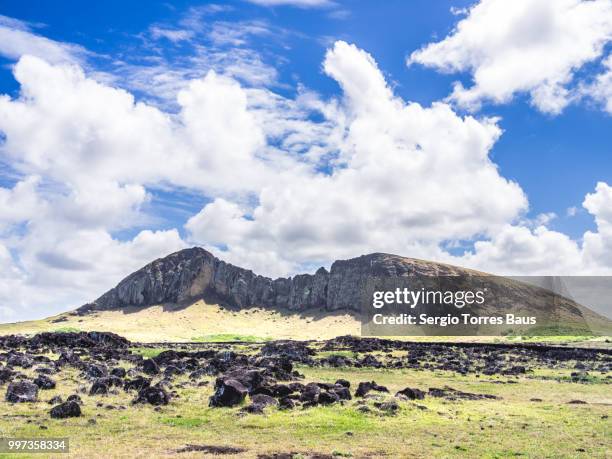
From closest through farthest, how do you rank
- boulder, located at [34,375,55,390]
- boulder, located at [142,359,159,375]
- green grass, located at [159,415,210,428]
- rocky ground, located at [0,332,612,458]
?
rocky ground, located at [0,332,612,458]
green grass, located at [159,415,210,428]
boulder, located at [34,375,55,390]
boulder, located at [142,359,159,375]

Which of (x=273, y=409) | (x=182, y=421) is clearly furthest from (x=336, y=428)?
(x=182, y=421)

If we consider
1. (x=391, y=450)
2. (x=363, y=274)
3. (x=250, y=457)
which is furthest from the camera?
(x=363, y=274)

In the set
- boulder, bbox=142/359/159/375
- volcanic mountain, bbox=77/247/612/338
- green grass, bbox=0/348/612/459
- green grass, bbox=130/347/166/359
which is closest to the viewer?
green grass, bbox=0/348/612/459

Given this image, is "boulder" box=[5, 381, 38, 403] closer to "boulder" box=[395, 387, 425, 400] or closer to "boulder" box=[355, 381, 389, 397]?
"boulder" box=[355, 381, 389, 397]

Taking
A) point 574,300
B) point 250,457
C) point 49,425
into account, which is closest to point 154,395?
point 49,425

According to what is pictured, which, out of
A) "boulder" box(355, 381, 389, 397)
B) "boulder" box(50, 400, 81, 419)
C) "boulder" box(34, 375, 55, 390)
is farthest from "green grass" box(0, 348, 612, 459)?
"boulder" box(355, 381, 389, 397)

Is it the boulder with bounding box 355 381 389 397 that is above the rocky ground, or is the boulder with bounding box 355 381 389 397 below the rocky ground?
above

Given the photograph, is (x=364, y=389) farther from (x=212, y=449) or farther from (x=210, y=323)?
(x=210, y=323)

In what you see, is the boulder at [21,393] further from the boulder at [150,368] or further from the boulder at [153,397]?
the boulder at [150,368]

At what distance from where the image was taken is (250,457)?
798 inches

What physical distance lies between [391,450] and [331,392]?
1147 centimetres

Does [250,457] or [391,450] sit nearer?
[250,457]

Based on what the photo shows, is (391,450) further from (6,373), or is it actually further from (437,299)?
(437,299)

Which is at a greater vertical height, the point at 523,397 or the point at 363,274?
the point at 363,274
